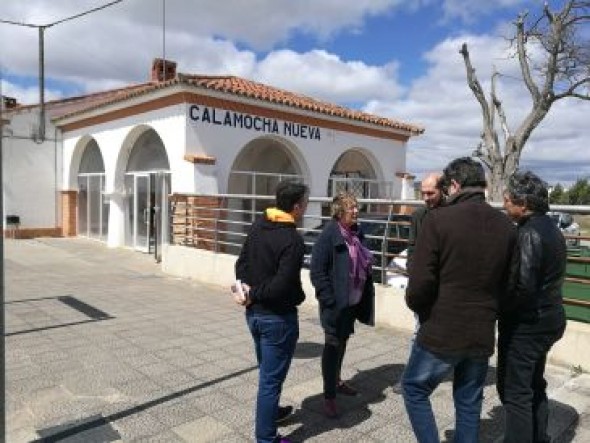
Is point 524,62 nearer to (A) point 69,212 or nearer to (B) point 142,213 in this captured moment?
(B) point 142,213

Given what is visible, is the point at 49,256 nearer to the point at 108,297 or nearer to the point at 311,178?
the point at 108,297

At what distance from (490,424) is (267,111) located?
35.3ft

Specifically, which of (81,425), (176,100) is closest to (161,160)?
(176,100)

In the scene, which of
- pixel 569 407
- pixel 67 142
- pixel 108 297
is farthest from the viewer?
pixel 67 142

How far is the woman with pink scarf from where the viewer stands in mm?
3990

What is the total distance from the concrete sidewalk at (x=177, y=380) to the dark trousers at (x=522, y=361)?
64 cm

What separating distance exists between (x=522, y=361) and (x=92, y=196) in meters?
16.0

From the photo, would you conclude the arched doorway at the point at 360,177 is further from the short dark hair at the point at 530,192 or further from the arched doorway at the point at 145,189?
the short dark hair at the point at 530,192

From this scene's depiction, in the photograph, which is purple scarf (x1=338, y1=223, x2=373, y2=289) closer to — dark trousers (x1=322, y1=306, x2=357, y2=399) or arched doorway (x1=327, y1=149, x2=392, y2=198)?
dark trousers (x1=322, y1=306, x2=357, y2=399)

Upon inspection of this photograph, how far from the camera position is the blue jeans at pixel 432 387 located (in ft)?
9.70

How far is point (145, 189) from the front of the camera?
1452 cm

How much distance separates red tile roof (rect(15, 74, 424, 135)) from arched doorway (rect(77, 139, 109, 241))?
1447 millimetres

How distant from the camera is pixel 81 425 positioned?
12.6 feet

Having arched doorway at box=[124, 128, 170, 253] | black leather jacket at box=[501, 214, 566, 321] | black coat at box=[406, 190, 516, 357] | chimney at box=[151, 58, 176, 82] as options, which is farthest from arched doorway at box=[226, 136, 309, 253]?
black coat at box=[406, 190, 516, 357]
